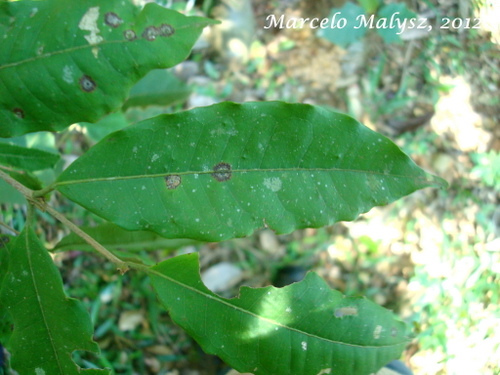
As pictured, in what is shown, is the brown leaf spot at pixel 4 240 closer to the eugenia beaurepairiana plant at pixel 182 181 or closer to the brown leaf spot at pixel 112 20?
the eugenia beaurepairiana plant at pixel 182 181

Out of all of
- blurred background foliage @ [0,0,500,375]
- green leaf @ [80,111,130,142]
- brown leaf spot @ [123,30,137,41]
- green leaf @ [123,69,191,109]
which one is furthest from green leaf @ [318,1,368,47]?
brown leaf spot @ [123,30,137,41]

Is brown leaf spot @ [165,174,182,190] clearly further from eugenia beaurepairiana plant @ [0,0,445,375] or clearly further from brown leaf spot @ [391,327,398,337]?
brown leaf spot @ [391,327,398,337]

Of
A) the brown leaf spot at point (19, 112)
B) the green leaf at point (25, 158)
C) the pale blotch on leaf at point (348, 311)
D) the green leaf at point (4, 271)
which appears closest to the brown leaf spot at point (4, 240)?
the green leaf at point (4, 271)

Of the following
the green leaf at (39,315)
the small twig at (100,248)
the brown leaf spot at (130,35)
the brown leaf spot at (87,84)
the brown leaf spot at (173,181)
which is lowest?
the green leaf at (39,315)

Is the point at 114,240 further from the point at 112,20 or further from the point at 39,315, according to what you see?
the point at 112,20

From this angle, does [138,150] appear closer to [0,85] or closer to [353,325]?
[0,85]
